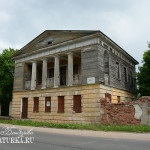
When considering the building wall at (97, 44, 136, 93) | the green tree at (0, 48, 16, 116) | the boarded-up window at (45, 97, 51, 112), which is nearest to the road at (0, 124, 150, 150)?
the building wall at (97, 44, 136, 93)

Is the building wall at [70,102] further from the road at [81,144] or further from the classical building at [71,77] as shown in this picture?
the road at [81,144]

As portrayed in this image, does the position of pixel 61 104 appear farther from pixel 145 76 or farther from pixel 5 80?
pixel 5 80

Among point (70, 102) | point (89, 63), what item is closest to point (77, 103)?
point (70, 102)

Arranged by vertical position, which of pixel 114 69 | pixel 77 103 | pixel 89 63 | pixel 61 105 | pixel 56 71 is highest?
pixel 89 63

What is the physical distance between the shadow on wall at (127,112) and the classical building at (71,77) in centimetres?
64

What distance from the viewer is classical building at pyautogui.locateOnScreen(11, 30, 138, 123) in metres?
18.8

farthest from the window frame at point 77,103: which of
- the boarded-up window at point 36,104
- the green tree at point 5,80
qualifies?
the green tree at point 5,80

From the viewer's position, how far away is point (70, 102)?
19.9m

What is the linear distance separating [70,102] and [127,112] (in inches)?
216

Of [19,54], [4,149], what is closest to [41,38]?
[19,54]

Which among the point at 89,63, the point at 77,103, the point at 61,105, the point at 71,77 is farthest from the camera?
the point at 61,105

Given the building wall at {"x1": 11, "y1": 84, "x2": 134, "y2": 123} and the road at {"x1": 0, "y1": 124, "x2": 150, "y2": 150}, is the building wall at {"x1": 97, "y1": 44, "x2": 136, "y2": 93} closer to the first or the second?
the building wall at {"x1": 11, "y1": 84, "x2": 134, "y2": 123}

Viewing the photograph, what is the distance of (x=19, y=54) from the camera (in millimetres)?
25984

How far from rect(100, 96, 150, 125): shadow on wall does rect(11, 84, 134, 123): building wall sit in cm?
60
